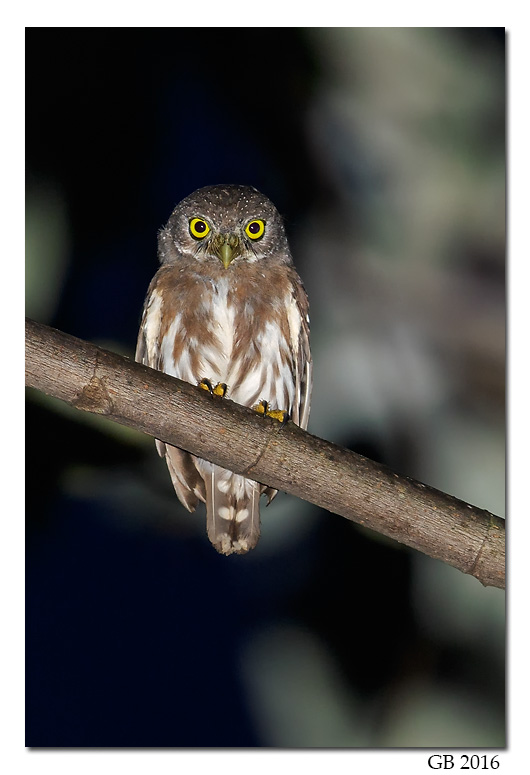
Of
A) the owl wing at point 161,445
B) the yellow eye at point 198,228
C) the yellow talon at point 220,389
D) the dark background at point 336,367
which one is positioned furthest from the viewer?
the yellow eye at point 198,228

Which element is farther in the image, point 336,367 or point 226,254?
point 226,254

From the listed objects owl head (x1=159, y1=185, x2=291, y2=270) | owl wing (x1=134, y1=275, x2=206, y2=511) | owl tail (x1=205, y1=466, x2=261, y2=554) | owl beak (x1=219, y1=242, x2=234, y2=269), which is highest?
owl head (x1=159, y1=185, x2=291, y2=270)

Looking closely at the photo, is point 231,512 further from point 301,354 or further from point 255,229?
point 255,229

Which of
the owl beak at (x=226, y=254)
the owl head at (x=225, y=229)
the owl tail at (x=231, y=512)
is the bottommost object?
the owl tail at (x=231, y=512)

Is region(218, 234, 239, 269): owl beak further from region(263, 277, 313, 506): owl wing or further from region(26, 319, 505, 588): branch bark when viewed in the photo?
region(26, 319, 505, 588): branch bark

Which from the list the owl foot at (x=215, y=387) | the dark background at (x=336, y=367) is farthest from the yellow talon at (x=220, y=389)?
the dark background at (x=336, y=367)

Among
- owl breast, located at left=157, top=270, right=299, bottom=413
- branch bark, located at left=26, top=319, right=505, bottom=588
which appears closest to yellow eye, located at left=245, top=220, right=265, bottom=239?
owl breast, located at left=157, top=270, right=299, bottom=413

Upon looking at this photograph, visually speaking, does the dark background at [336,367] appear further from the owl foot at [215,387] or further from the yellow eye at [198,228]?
the owl foot at [215,387]

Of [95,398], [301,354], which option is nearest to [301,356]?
[301,354]
